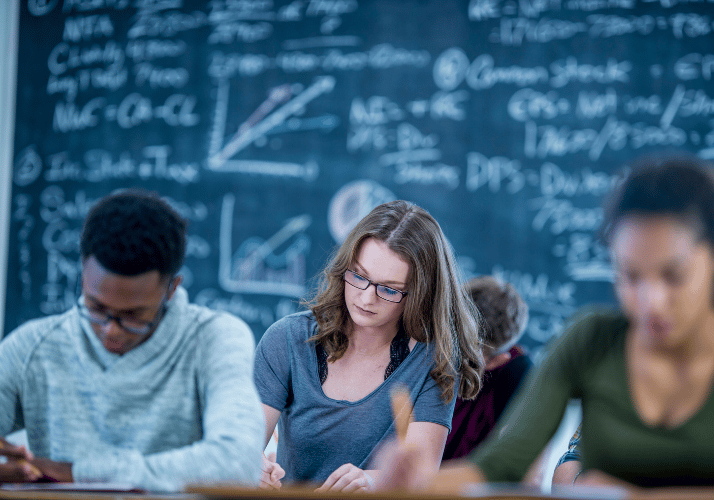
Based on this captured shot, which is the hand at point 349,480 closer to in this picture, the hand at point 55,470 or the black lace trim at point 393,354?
the black lace trim at point 393,354

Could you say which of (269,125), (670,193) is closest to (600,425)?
(670,193)

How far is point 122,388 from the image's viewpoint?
1.02m

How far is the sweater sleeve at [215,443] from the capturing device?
2.93ft

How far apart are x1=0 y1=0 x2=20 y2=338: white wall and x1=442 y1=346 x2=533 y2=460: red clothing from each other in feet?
7.62

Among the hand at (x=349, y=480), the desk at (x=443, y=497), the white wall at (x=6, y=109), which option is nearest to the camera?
the desk at (x=443, y=497)

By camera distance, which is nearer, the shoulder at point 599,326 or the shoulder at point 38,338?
the shoulder at point 599,326

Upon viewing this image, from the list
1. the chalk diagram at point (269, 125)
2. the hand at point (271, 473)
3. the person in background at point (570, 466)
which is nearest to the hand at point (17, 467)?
the hand at point (271, 473)

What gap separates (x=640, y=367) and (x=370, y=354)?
70cm

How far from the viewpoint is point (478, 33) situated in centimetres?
256

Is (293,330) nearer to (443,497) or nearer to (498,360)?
(498,360)

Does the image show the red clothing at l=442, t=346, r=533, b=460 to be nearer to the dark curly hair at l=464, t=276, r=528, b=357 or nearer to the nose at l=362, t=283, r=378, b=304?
the dark curly hair at l=464, t=276, r=528, b=357

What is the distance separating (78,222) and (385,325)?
6.60ft

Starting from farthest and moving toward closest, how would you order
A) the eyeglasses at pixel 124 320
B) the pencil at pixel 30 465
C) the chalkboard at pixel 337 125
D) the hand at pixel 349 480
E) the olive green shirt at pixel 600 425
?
1. the chalkboard at pixel 337 125
2. the hand at pixel 349 480
3. the eyeglasses at pixel 124 320
4. the pencil at pixel 30 465
5. the olive green shirt at pixel 600 425

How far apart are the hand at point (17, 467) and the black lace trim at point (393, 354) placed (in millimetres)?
624
